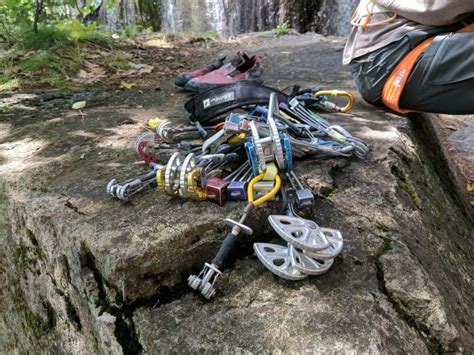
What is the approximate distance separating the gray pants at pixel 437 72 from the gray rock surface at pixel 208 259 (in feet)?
0.98

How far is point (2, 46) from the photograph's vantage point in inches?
171

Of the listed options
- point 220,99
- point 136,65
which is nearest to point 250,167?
point 220,99

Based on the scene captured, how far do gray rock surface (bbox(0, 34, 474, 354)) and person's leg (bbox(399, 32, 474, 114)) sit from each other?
0.30 metres

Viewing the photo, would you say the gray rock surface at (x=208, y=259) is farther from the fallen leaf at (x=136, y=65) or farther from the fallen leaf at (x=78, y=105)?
the fallen leaf at (x=136, y=65)

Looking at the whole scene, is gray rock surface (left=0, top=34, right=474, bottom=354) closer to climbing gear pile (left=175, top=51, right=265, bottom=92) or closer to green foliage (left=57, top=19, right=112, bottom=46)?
climbing gear pile (left=175, top=51, right=265, bottom=92)

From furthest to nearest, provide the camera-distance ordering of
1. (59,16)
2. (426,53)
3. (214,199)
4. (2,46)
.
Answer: (59,16), (2,46), (426,53), (214,199)

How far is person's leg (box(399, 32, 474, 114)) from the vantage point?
226cm

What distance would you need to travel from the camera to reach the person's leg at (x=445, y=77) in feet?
7.43

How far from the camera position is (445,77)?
7.65 ft

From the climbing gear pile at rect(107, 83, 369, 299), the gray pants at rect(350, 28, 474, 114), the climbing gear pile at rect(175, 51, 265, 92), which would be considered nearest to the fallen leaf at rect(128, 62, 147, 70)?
the climbing gear pile at rect(175, 51, 265, 92)

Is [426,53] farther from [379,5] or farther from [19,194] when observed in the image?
[19,194]

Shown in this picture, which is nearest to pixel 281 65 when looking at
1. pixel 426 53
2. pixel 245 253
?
pixel 426 53

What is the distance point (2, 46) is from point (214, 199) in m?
3.90

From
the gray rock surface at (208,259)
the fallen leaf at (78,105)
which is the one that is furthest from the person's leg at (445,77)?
the fallen leaf at (78,105)
